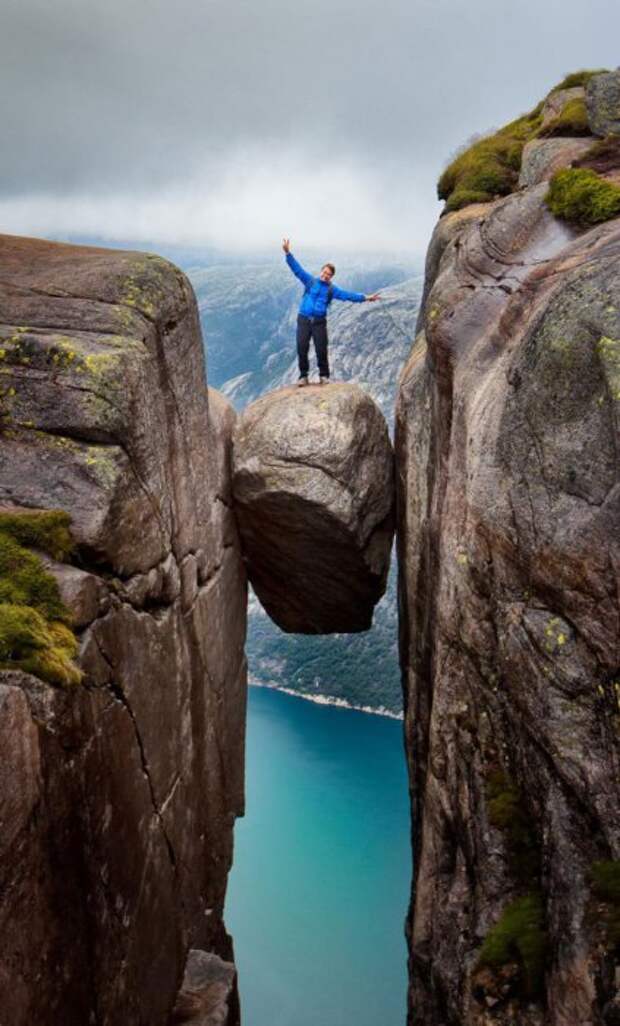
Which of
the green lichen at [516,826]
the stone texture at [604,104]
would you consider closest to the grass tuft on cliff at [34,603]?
the green lichen at [516,826]

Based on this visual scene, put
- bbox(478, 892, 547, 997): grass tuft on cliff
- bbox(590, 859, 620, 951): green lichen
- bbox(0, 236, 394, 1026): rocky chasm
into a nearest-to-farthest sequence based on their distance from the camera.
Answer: bbox(590, 859, 620, 951): green lichen → bbox(0, 236, 394, 1026): rocky chasm → bbox(478, 892, 547, 997): grass tuft on cliff

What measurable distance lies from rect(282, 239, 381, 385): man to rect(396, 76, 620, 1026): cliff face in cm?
520

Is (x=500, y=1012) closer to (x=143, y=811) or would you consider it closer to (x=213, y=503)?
(x=143, y=811)

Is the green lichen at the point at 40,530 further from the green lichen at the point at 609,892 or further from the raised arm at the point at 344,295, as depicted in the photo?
the raised arm at the point at 344,295

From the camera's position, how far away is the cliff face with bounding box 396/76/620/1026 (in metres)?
10.1

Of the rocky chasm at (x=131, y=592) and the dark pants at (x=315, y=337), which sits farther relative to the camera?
the dark pants at (x=315, y=337)

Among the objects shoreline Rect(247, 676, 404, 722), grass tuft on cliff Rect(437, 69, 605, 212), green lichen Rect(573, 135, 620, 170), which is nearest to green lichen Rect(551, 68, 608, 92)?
grass tuft on cliff Rect(437, 69, 605, 212)

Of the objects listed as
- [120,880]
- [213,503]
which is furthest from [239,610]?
[120,880]

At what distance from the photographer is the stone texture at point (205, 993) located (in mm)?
15570

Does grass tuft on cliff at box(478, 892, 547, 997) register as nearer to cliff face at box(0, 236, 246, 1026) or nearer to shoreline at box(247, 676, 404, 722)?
cliff face at box(0, 236, 246, 1026)

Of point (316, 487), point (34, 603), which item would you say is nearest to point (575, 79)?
point (316, 487)

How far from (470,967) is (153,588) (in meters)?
7.41

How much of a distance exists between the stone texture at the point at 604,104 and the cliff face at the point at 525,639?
8.26 feet

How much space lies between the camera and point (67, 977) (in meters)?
10.1
